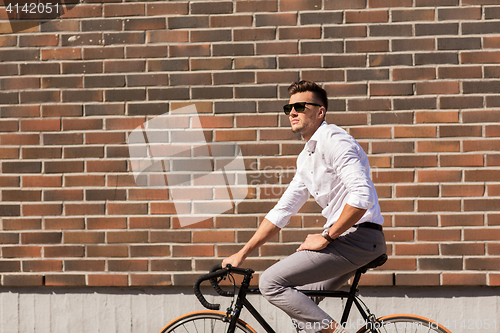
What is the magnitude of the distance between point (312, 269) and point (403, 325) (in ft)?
2.45

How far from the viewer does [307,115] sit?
2344 mm

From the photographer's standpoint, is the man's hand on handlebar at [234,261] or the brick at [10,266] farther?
the brick at [10,266]

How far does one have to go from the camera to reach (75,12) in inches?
134

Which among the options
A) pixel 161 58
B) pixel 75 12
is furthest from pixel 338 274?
pixel 75 12

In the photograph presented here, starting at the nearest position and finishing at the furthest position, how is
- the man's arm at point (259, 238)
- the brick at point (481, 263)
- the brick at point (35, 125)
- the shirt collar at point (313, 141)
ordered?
1. the shirt collar at point (313, 141)
2. the man's arm at point (259, 238)
3. the brick at point (481, 263)
4. the brick at point (35, 125)

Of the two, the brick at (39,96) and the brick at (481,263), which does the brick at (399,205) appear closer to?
the brick at (481,263)

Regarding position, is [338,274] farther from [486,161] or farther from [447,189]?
Answer: [486,161]

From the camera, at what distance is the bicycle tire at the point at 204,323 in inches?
94.0

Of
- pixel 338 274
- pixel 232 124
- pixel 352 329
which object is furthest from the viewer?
pixel 232 124

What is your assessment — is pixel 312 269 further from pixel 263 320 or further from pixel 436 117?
pixel 436 117

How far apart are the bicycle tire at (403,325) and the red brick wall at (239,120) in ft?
2.61

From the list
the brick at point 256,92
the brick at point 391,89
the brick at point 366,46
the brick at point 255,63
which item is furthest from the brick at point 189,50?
the brick at point 391,89

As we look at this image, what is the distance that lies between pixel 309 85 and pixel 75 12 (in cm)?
219

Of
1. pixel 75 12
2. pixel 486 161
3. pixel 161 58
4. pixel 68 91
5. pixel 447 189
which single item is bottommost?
pixel 447 189
